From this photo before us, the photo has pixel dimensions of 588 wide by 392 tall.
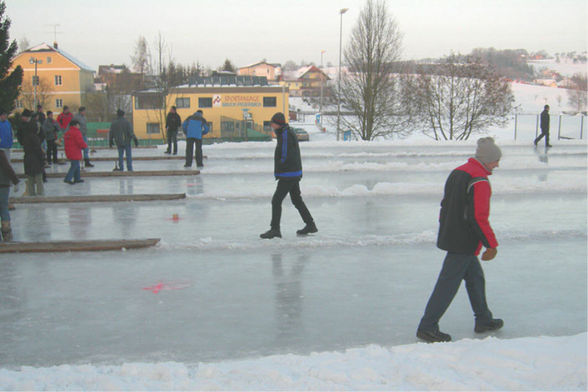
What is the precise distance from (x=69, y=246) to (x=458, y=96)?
3661 cm

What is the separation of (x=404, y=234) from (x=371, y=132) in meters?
32.8

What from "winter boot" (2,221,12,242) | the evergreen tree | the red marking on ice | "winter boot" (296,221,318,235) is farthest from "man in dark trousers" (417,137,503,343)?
the evergreen tree

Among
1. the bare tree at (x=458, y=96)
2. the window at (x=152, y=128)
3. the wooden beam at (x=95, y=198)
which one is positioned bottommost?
the wooden beam at (x=95, y=198)

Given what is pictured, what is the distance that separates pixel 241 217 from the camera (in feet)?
32.4

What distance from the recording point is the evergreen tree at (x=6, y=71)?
62.6ft

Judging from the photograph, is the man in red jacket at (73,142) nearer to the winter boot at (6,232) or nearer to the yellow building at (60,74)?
the winter boot at (6,232)

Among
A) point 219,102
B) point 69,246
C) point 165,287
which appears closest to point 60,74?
point 219,102

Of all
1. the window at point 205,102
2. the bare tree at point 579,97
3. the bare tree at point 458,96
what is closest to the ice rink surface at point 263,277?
the bare tree at point 458,96

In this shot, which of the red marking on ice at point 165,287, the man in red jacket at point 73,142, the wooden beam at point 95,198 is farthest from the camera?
the man in red jacket at point 73,142

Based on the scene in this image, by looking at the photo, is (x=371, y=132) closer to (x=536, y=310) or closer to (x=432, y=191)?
(x=432, y=191)

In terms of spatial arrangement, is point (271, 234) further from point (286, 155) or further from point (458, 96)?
point (458, 96)

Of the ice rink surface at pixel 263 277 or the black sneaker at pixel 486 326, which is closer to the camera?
the ice rink surface at pixel 263 277

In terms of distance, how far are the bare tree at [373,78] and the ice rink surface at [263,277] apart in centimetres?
2755

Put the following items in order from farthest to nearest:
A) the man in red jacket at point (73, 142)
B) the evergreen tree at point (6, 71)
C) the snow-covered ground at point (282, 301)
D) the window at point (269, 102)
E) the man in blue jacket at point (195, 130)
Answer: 1. the window at point (269, 102)
2. the evergreen tree at point (6, 71)
3. the man in blue jacket at point (195, 130)
4. the man in red jacket at point (73, 142)
5. the snow-covered ground at point (282, 301)
